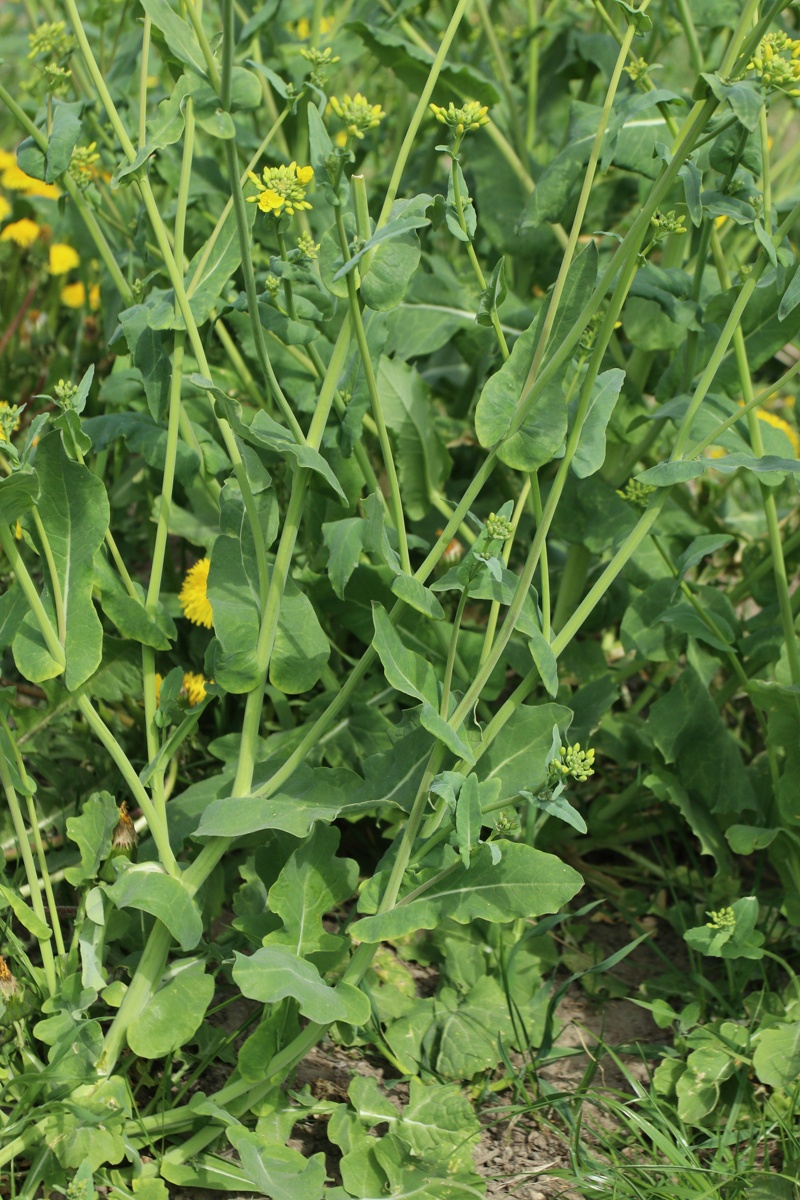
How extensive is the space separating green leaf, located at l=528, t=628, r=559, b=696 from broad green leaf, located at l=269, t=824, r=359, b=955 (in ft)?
1.29

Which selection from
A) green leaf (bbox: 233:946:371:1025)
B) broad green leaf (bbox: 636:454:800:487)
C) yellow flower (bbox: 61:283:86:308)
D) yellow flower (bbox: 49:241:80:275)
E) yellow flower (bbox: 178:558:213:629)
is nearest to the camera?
green leaf (bbox: 233:946:371:1025)

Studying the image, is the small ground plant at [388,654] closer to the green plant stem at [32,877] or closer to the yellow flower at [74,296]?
the green plant stem at [32,877]

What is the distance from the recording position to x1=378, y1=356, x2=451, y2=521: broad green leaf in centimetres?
209

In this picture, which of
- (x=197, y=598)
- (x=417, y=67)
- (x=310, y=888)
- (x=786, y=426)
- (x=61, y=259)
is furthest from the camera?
(x=786, y=426)

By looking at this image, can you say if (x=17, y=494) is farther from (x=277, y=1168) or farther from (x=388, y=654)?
(x=277, y=1168)

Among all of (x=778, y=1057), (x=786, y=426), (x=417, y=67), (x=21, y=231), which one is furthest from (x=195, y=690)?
(x=786, y=426)

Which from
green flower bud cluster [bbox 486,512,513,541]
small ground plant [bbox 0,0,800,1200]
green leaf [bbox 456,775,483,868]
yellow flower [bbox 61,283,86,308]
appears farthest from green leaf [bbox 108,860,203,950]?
yellow flower [bbox 61,283,86,308]

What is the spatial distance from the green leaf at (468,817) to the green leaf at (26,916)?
2.01ft

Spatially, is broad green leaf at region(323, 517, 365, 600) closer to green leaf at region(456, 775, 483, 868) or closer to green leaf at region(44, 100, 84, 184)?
green leaf at region(456, 775, 483, 868)

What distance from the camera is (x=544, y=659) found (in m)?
1.46

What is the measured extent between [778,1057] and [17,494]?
4.44 feet

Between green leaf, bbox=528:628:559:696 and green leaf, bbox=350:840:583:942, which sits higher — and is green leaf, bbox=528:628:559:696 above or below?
above

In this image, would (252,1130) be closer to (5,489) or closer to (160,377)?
(5,489)

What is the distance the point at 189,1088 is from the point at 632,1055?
0.72m
